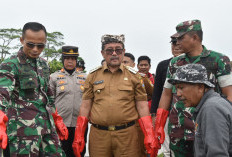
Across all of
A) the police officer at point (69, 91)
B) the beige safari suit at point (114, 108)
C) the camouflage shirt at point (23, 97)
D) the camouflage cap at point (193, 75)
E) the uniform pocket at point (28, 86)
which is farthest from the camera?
the police officer at point (69, 91)

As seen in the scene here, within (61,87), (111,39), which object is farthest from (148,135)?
(61,87)

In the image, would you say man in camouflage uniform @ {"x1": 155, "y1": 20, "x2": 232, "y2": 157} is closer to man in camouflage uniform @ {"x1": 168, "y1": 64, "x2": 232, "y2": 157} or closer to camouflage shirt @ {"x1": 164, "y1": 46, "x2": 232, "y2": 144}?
camouflage shirt @ {"x1": 164, "y1": 46, "x2": 232, "y2": 144}

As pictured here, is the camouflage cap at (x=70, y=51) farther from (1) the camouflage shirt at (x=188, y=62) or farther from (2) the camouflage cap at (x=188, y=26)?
(2) the camouflage cap at (x=188, y=26)

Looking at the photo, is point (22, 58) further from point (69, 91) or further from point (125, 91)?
point (69, 91)

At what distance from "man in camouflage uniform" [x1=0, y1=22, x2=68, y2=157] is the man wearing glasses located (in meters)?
0.56

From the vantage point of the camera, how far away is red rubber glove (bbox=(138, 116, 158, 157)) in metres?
3.47

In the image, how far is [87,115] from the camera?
3791mm

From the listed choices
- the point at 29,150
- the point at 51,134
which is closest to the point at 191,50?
the point at 51,134

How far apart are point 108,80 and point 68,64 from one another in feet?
5.12

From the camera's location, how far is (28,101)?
3055mm

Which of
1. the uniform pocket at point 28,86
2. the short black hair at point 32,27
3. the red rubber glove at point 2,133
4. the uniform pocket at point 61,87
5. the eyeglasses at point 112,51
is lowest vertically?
the red rubber glove at point 2,133

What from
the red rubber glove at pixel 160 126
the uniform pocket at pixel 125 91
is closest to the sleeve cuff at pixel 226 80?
the red rubber glove at pixel 160 126

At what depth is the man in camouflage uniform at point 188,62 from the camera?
120 inches

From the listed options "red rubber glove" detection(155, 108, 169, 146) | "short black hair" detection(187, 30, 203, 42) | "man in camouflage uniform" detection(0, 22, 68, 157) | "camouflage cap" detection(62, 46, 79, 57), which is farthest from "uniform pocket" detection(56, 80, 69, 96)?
"short black hair" detection(187, 30, 203, 42)
